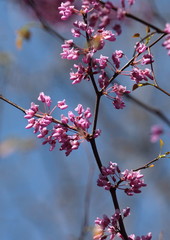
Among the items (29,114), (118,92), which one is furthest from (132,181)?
(29,114)

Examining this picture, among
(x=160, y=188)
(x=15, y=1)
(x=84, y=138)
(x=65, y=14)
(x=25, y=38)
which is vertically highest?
(x=15, y=1)

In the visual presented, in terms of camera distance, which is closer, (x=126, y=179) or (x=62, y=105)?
(x=126, y=179)

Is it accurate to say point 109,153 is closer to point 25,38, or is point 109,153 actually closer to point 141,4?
point 141,4

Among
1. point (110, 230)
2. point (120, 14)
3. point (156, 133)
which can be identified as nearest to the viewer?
point (120, 14)

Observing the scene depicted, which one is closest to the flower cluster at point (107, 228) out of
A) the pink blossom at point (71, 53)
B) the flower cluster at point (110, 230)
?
the flower cluster at point (110, 230)

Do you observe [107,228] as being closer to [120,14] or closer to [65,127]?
[65,127]

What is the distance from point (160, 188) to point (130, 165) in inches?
32.0

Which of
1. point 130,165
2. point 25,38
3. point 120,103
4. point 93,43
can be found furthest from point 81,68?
point 130,165

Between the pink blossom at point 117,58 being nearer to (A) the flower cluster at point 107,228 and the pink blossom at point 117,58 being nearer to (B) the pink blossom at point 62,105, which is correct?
(B) the pink blossom at point 62,105

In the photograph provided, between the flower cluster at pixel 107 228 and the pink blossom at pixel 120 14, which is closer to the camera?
the pink blossom at pixel 120 14

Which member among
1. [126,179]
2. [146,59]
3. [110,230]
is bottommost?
[110,230]

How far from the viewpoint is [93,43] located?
4.39 feet

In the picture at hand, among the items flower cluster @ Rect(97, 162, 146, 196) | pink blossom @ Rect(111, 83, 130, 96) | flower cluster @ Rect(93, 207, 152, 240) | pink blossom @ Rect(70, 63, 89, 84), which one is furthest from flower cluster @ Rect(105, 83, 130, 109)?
flower cluster @ Rect(93, 207, 152, 240)

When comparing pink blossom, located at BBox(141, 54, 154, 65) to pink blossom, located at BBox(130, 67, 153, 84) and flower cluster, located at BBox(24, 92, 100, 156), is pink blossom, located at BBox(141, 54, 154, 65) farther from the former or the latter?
flower cluster, located at BBox(24, 92, 100, 156)
